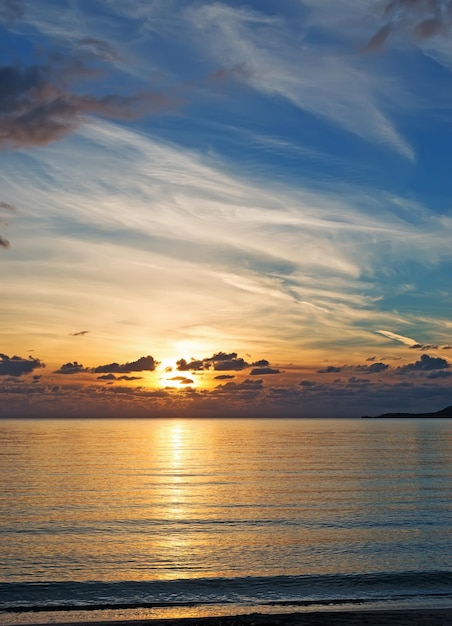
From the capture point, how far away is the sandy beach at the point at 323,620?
79.6ft

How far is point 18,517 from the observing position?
49125 mm

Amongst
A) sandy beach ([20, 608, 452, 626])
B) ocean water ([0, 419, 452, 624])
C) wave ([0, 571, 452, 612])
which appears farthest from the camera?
ocean water ([0, 419, 452, 624])

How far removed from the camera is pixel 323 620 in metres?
A: 25.1

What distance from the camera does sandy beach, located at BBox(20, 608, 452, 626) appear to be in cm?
2427

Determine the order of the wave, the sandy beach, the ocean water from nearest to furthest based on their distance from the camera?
the sandy beach < the wave < the ocean water

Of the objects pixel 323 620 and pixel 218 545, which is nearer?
pixel 323 620

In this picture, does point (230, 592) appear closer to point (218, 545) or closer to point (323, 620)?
point (323, 620)

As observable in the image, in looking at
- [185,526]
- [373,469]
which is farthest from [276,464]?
[185,526]

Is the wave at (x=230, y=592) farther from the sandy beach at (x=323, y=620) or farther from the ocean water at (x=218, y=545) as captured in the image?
the sandy beach at (x=323, y=620)

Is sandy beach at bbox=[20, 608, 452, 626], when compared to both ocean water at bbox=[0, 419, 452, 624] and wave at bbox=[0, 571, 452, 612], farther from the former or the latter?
wave at bbox=[0, 571, 452, 612]

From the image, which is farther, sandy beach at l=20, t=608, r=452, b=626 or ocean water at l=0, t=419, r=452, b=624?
ocean water at l=0, t=419, r=452, b=624

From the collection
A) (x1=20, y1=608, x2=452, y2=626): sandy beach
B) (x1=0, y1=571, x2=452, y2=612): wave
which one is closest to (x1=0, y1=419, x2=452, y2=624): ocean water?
(x1=0, y1=571, x2=452, y2=612): wave

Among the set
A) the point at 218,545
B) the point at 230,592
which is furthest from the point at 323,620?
the point at 218,545

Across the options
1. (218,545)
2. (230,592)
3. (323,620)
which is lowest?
(218,545)
